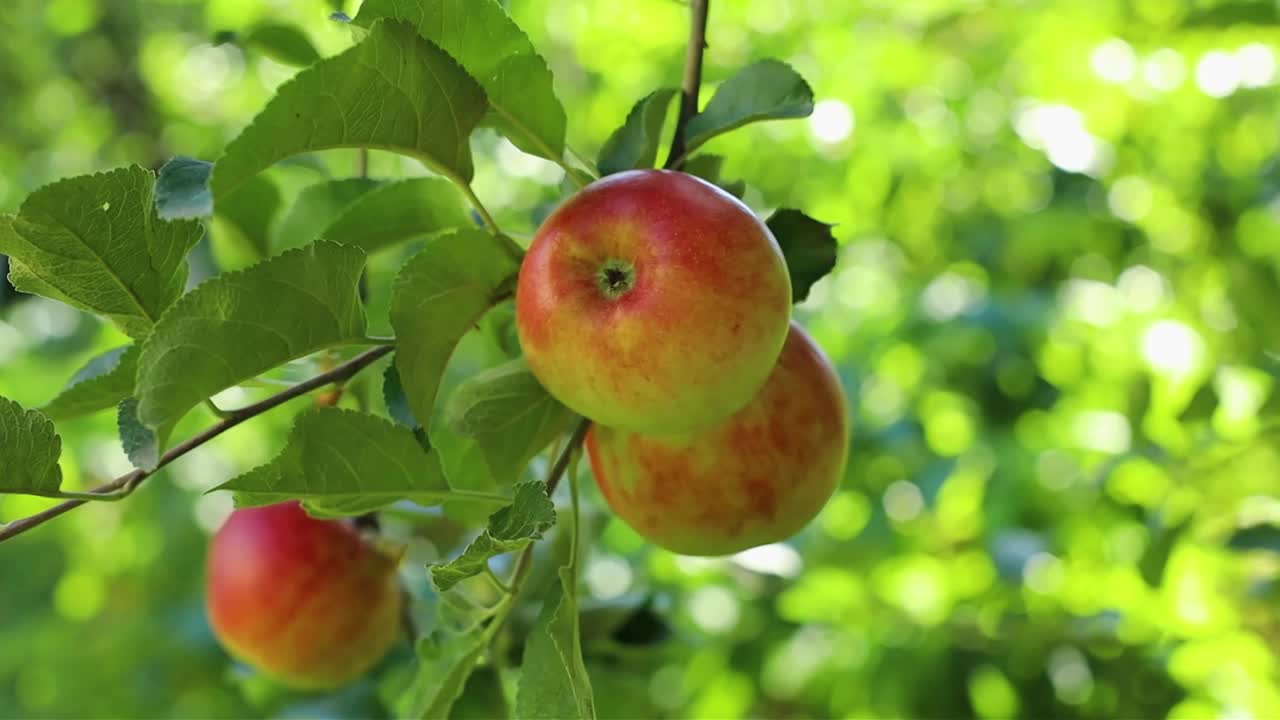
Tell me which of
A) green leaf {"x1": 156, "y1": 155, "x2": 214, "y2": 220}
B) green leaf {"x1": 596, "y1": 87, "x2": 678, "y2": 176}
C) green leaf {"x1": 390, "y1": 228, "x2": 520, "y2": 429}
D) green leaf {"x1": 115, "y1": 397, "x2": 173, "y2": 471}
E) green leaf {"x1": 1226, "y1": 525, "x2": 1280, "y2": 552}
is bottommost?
green leaf {"x1": 1226, "y1": 525, "x2": 1280, "y2": 552}

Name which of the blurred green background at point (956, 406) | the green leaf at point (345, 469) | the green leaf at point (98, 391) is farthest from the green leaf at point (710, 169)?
the blurred green background at point (956, 406)

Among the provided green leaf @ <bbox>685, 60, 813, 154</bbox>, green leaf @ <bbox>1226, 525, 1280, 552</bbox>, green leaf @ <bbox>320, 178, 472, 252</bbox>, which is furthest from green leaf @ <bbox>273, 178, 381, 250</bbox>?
green leaf @ <bbox>1226, 525, 1280, 552</bbox>

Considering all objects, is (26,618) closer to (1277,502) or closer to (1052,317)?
(1052,317)

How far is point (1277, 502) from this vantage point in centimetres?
166

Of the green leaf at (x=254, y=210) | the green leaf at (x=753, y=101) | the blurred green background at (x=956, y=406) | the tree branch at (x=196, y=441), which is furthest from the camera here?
the blurred green background at (x=956, y=406)

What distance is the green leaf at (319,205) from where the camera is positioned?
3.60 ft

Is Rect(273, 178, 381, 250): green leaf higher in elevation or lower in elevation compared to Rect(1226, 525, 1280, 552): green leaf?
higher

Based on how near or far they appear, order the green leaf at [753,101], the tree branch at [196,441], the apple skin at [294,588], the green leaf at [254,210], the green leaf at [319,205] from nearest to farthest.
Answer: the tree branch at [196,441]
the green leaf at [753,101]
the green leaf at [319,205]
the green leaf at [254,210]
the apple skin at [294,588]

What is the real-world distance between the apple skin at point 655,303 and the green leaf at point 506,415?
0.34 feet

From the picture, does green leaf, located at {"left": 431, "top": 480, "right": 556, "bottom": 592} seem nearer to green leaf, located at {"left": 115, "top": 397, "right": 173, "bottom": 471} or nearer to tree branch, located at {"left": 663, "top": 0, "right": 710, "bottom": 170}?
green leaf, located at {"left": 115, "top": 397, "right": 173, "bottom": 471}

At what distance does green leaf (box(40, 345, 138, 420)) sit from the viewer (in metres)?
→ 0.82

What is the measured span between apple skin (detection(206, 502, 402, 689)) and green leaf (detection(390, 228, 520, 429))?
0.67 meters

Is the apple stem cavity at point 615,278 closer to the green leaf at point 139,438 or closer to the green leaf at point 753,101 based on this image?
the green leaf at point 753,101

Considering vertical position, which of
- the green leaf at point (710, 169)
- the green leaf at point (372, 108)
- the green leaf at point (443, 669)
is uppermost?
the green leaf at point (372, 108)
